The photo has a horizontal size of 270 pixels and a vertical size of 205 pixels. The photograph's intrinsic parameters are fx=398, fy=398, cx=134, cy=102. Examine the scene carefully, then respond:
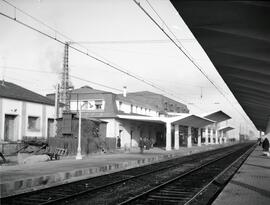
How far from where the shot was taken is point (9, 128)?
34.6 meters

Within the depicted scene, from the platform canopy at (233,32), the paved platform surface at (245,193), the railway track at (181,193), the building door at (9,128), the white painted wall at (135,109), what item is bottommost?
the railway track at (181,193)

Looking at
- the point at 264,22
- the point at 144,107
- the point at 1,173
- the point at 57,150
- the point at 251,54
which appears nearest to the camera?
the point at 264,22

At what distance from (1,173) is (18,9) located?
738 cm

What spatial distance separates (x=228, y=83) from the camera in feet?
65.8

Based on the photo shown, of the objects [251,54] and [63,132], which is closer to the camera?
[251,54]

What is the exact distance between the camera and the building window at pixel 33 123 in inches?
1458

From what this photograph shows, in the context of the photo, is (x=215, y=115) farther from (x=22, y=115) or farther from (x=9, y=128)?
(x=9, y=128)

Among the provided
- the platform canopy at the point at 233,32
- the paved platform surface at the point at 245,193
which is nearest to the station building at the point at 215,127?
the platform canopy at the point at 233,32

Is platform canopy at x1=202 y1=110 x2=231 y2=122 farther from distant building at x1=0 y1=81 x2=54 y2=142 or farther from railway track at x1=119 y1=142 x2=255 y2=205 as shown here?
railway track at x1=119 y1=142 x2=255 y2=205

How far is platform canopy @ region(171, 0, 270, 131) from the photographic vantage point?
8531 mm

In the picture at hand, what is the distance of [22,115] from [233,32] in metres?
28.2

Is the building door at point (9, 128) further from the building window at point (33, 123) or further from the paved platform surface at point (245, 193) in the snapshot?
the paved platform surface at point (245, 193)

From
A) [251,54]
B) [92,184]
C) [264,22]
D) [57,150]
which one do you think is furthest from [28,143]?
[264,22]

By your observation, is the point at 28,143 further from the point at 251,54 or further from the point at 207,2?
the point at 207,2
